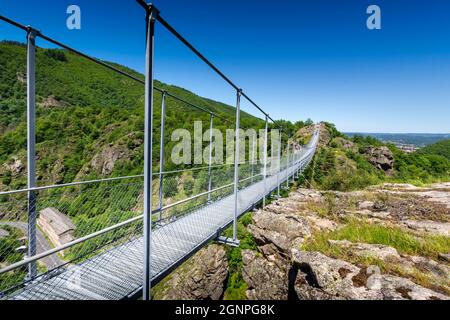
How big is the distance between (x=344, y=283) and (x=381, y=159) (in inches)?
945

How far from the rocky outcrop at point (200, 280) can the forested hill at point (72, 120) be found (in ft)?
32.3

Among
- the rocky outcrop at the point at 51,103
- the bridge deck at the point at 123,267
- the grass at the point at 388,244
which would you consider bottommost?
the grass at the point at 388,244

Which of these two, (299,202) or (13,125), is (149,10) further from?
(13,125)

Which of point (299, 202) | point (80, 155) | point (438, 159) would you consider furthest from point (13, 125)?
point (438, 159)

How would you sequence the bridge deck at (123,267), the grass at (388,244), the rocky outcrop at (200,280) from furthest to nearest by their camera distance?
the rocky outcrop at (200,280)
the grass at (388,244)
the bridge deck at (123,267)

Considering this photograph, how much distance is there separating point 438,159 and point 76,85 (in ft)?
137

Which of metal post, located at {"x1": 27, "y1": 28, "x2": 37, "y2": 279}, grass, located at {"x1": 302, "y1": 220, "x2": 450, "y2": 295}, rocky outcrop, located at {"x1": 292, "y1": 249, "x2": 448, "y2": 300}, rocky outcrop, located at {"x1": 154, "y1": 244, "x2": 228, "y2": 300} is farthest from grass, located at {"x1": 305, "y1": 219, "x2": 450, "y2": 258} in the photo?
rocky outcrop, located at {"x1": 154, "y1": 244, "x2": 228, "y2": 300}

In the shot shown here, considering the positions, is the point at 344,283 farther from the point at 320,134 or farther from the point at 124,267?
the point at 320,134

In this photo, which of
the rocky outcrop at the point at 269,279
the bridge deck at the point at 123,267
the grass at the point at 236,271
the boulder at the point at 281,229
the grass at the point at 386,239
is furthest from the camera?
the grass at the point at 236,271

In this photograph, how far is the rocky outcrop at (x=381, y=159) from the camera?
22.2 meters

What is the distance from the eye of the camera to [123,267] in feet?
6.75

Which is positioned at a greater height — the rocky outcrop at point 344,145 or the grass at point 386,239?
the rocky outcrop at point 344,145

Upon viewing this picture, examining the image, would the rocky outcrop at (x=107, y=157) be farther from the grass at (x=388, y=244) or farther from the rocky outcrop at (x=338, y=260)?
the grass at (x=388, y=244)

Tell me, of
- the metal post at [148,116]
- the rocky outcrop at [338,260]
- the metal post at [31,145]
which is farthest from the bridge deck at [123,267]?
the rocky outcrop at [338,260]
